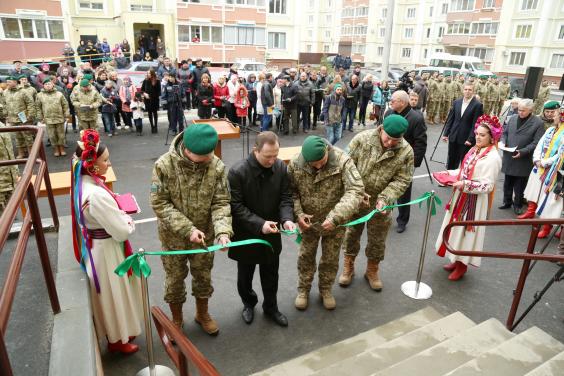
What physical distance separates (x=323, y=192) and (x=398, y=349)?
153 cm

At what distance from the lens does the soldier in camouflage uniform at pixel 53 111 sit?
30.7 ft

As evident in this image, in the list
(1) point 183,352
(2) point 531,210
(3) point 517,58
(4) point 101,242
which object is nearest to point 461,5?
(3) point 517,58

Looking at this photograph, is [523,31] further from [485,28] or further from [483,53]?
[483,53]

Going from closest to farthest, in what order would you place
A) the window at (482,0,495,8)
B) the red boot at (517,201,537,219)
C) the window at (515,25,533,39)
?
the red boot at (517,201,537,219), the window at (515,25,533,39), the window at (482,0,495,8)

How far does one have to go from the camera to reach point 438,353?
124 inches

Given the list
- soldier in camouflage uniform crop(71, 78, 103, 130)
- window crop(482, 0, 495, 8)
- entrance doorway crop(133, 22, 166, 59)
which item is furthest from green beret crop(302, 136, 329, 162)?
window crop(482, 0, 495, 8)

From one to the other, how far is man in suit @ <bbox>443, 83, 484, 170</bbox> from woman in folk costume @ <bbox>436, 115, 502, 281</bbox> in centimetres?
287

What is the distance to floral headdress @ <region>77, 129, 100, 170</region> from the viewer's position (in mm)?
3133

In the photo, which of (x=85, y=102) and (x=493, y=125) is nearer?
(x=493, y=125)

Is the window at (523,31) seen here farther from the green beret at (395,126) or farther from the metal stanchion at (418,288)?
the green beret at (395,126)

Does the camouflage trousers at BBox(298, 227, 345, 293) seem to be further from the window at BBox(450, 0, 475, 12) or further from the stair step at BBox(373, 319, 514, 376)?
the window at BBox(450, 0, 475, 12)

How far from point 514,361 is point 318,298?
7.14 ft

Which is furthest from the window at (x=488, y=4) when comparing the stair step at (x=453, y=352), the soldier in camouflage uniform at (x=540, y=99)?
the stair step at (x=453, y=352)

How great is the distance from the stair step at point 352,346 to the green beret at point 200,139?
1902mm
